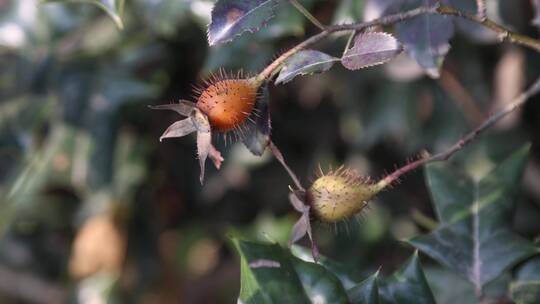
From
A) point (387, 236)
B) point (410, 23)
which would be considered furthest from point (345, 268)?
point (387, 236)

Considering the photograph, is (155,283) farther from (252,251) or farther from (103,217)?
(252,251)

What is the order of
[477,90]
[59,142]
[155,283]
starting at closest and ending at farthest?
[59,142]
[477,90]
[155,283]

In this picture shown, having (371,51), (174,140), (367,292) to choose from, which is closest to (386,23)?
(371,51)

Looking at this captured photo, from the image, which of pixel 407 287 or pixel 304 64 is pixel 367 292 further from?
pixel 304 64

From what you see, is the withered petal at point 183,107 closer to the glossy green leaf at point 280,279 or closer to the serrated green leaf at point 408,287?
the glossy green leaf at point 280,279

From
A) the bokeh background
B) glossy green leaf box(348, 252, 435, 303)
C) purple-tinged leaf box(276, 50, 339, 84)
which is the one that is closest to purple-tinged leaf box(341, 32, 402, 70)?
purple-tinged leaf box(276, 50, 339, 84)

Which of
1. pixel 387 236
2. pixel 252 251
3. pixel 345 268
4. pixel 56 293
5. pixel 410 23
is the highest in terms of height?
pixel 410 23
